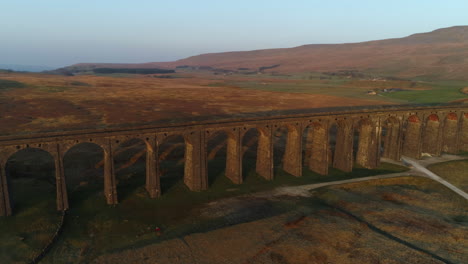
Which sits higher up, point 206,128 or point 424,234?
point 206,128

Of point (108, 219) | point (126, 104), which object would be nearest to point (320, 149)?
point (108, 219)

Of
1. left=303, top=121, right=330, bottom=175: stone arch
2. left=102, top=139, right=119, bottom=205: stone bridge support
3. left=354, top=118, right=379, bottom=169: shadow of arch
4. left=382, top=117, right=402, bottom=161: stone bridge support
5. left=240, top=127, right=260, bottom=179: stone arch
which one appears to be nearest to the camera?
left=102, top=139, right=119, bottom=205: stone bridge support

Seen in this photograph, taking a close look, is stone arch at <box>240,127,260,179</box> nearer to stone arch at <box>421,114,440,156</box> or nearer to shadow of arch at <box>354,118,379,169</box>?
shadow of arch at <box>354,118,379,169</box>

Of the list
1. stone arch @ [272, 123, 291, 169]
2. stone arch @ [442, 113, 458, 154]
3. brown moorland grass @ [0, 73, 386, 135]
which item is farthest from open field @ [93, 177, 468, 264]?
brown moorland grass @ [0, 73, 386, 135]

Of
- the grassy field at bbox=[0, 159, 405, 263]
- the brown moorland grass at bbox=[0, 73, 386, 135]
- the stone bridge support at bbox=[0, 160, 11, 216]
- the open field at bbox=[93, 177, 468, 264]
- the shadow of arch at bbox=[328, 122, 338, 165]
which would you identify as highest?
the brown moorland grass at bbox=[0, 73, 386, 135]

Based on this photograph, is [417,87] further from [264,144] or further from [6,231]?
[6,231]

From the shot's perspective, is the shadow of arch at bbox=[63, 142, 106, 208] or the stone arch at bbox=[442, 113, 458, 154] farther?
the stone arch at bbox=[442, 113, 458, 154]

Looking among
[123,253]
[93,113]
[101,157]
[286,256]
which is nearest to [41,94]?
[93,113]
